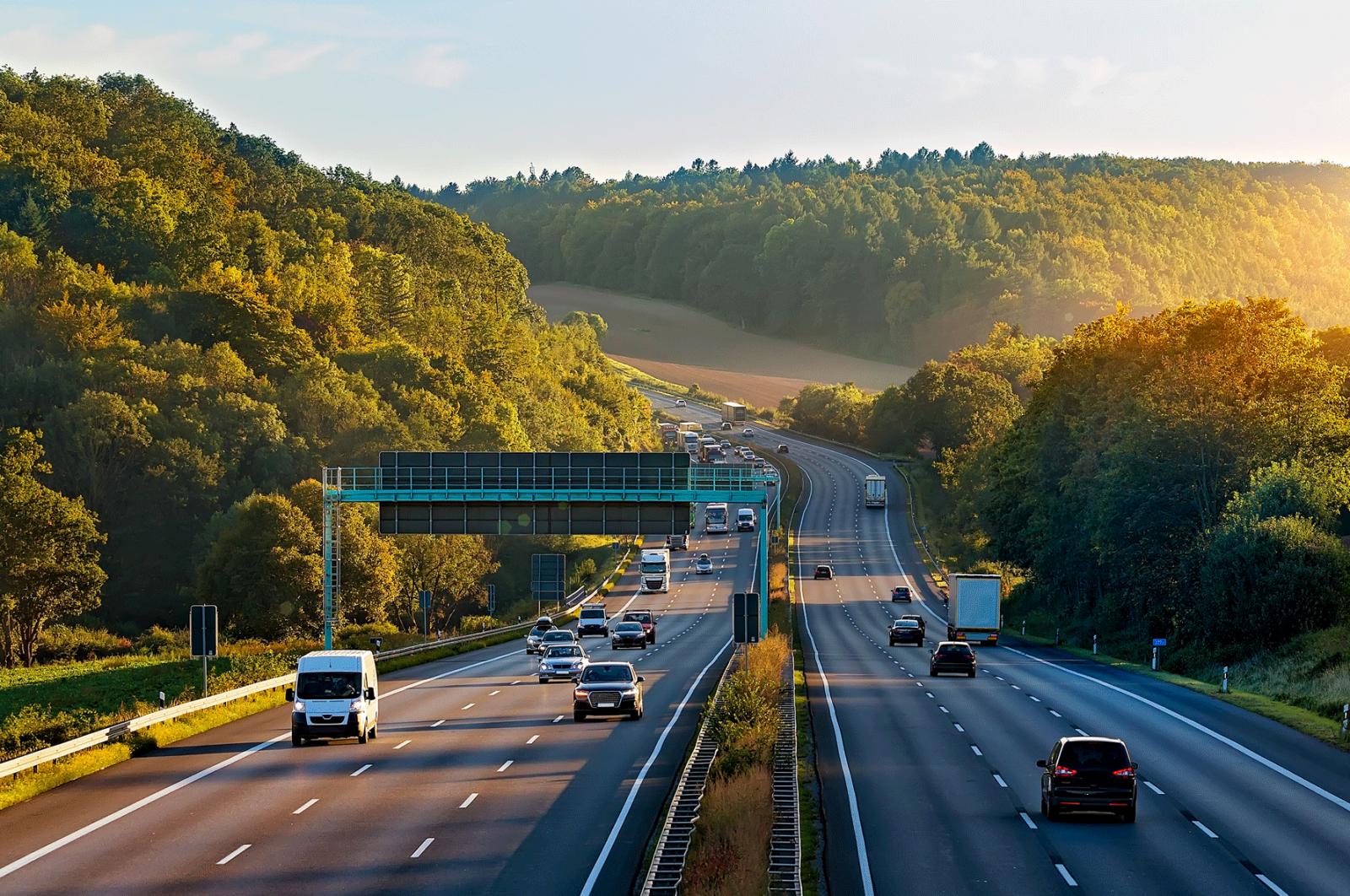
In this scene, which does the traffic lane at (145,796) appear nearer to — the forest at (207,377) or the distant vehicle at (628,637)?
the distant vehicle at (628,637)

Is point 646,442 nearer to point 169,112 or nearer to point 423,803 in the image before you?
point 169,112

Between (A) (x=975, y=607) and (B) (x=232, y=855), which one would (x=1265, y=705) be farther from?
(B) (x=232, y=855)

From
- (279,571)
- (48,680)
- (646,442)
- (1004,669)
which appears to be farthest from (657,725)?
(646,442)

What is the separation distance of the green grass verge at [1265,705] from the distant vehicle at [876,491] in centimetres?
8528

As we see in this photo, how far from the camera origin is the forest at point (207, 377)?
90.4m

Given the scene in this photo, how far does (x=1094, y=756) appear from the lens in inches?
1142

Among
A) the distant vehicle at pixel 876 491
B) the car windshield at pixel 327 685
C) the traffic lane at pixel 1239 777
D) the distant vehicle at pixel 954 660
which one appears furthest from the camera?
the distant vehicle at pixel 876 491

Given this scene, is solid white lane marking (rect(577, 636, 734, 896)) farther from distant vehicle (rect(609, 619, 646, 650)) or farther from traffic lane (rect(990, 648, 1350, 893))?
distant vehicle (rect(609, 619, 646, 650))

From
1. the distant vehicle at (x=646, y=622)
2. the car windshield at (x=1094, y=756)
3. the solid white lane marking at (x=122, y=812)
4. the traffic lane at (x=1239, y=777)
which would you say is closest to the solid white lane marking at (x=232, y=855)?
the solid white lane marking at (x=122, y=812)

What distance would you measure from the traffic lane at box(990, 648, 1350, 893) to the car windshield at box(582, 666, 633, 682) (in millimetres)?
11886

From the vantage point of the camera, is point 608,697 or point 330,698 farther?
point 608,697

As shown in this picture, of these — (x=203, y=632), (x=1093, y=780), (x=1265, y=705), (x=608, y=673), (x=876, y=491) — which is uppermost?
(x=876, y=491)

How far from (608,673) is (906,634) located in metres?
36.2

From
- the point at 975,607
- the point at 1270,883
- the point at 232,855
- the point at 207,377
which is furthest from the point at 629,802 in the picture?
the point at 207,377
